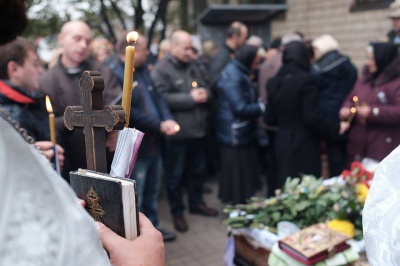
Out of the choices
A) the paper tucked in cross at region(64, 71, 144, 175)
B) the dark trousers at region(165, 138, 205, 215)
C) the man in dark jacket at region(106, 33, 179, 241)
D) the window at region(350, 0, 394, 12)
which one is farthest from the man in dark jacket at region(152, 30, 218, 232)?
the window at region(350, 0, 394, 12)

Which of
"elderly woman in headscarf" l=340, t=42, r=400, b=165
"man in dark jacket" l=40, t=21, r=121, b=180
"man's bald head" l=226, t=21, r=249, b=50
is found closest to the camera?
"man in dark jacket" l=40, t=21, r=121, b=180

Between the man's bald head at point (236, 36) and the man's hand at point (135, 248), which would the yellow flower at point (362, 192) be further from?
the man's bald head at point (236, 36)

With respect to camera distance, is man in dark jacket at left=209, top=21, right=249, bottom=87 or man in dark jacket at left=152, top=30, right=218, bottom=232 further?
Answer: man in dark jacket at left=209, top=21, right=249, bottom=87

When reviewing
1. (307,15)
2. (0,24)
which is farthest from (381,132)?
(307,15)

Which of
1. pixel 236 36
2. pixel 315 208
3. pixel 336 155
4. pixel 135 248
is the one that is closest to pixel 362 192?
pixel 315 208

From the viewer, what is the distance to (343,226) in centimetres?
269

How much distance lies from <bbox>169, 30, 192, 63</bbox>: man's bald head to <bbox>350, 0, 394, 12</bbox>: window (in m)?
5.20

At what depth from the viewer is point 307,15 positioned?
10.6m

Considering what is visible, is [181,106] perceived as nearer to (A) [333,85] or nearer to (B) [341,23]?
(A) [333,85]

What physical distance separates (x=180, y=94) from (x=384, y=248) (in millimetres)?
3805

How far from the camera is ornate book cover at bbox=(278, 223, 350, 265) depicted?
2.38 m

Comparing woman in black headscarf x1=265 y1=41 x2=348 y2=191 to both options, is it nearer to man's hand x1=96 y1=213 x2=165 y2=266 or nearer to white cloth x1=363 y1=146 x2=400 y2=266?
white cloth x1=363 y1=146 x2=400 y2=266

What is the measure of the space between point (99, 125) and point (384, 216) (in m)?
0.72

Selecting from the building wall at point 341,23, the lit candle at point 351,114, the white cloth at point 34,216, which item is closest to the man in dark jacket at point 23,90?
the white cloth at point 34,216
